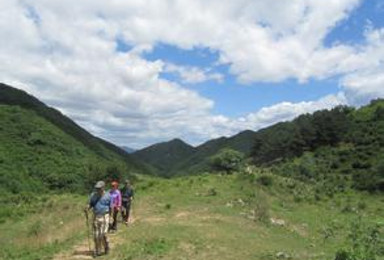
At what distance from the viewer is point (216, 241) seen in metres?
21.5

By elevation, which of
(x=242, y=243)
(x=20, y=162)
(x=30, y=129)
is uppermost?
(x=30, y=129)

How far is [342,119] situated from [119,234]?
218 ft

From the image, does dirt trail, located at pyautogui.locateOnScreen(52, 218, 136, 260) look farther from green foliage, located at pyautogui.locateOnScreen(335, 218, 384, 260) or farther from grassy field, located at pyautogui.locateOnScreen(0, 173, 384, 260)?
green foliage, located at pyautogui.locateOnScreen(335, 218, 384, 260)

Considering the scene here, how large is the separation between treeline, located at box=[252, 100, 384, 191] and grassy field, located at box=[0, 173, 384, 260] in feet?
49.3

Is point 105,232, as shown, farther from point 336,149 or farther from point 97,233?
point 336,149

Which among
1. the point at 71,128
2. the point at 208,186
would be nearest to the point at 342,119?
the point at 208,186

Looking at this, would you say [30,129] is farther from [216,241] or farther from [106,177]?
[216,241]

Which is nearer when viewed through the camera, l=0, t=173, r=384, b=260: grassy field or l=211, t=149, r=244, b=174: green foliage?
l=0, t=173, r=384, b=260: grassy field

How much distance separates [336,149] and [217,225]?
180 ft

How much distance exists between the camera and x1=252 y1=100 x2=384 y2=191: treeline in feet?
213

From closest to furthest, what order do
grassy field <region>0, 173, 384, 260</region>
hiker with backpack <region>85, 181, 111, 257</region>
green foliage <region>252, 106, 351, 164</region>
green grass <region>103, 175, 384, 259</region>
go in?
1. hiker with backpack <region>85, 181, 111, 257</region>
2. grassy field <region>0, 173, 384, 260</region>
3. green grass <region>103, 175, 384, 259</region>
4. green foliage <region>252, 106, 351, 164</region>

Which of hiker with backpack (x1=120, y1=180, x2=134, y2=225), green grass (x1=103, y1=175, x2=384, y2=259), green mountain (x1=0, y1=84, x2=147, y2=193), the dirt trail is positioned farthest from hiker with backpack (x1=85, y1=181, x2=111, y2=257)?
green mountain (x1=0, y1=84, x2=147, y2=193)

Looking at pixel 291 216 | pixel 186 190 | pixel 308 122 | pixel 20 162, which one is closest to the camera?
pixel 291 216

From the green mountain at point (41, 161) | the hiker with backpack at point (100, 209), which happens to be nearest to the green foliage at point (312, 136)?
the green mountain at point (41, 161)
